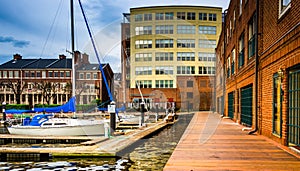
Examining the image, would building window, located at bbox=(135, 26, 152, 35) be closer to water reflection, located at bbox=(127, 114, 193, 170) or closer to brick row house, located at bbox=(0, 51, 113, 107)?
brick row house, located at bbox=(0, 51, 113, 107)

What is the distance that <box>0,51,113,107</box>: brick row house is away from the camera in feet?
193

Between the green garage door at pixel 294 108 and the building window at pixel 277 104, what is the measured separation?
707mm

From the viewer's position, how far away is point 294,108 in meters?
7.93

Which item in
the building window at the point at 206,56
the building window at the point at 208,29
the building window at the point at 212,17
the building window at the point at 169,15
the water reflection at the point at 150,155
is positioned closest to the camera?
the water reflection at the point at 150,155

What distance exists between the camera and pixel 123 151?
11.2 metres

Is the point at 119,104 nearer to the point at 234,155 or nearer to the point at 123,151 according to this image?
the point at 123,151

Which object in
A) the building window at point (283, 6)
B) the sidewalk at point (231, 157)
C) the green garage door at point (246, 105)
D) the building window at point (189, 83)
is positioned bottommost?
the sidewalk at point (231, 157)

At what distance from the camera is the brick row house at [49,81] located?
59.0m

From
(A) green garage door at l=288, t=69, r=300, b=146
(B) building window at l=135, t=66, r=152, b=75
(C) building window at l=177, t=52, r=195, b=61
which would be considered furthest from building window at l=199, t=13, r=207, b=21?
(A) green garage door at l=288, t=69, r=300, b=146

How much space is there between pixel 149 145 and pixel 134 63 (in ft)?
138

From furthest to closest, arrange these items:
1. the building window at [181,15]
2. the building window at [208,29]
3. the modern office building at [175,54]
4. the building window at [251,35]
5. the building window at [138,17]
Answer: the building window at [138,17] < the building window at [208,29] < the modern office building at [175,54] < the building window at [181,15] < the building window at [251,35]

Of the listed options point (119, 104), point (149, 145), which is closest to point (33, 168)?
point (149, 145)

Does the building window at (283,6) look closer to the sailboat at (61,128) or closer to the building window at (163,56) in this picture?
the sailboat at (61,128)

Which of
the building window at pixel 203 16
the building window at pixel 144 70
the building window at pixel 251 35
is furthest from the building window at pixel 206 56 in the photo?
the building window at pixel 251 35
